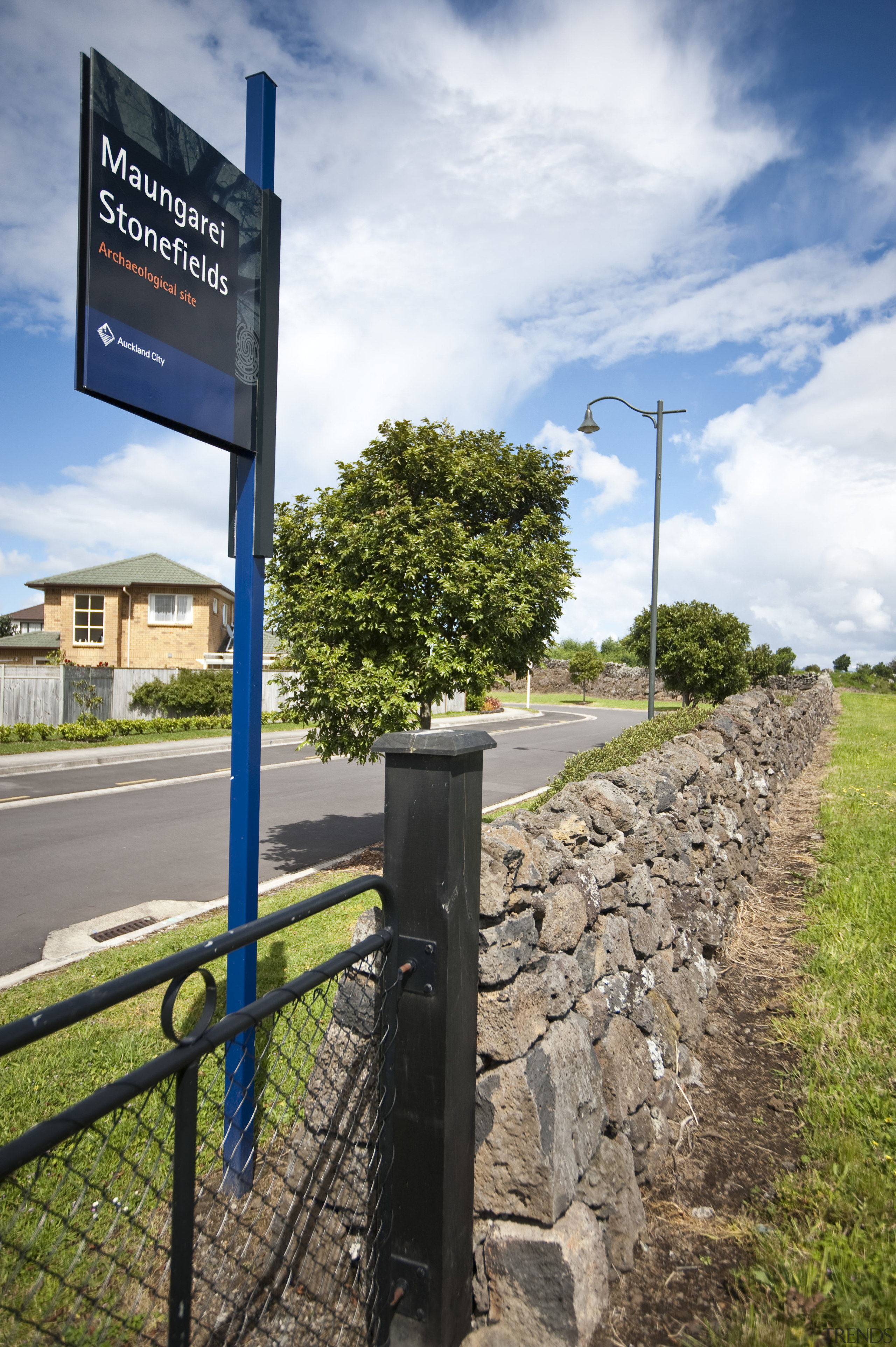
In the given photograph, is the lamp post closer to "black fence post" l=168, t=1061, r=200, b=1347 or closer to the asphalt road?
the asphalt road

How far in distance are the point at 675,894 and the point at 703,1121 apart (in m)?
1.35

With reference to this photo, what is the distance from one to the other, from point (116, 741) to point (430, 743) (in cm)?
2144

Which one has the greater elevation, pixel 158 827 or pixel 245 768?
pixel 245 768

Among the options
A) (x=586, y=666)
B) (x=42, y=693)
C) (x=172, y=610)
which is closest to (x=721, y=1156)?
(x=42, y=693)

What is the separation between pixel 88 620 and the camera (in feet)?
103

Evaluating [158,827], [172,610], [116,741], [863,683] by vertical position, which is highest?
[172,610]

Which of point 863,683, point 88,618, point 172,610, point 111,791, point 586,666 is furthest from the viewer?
point 863,683

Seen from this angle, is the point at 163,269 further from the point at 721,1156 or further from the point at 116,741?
the point at 116,741

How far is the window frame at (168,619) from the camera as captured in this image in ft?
105

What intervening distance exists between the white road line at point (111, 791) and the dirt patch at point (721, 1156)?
11.3m

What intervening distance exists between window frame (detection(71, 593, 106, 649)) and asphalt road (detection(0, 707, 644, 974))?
14618mm

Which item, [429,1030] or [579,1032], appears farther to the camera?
[579,1032]

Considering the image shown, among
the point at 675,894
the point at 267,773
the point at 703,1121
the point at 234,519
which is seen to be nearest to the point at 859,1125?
the point at 703,1121

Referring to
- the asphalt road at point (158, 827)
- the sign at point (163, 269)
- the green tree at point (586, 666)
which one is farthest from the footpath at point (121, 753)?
the green tree at point (586, 666)
